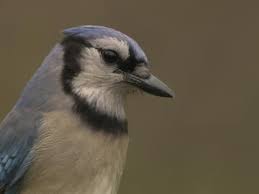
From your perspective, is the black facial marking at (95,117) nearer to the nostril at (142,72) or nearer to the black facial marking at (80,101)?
the black facial marking at (80,101)

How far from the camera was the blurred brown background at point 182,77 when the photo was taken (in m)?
5.19

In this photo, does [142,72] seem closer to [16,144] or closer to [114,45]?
[114,45]

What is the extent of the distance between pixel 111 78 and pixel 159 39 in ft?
8.89

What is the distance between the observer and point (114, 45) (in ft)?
9.93

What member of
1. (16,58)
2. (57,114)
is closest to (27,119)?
(57,114)

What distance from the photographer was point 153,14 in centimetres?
602

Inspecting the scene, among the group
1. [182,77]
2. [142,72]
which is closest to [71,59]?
[142,72]

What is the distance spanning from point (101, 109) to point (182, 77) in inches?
105

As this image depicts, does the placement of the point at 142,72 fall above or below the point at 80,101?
above

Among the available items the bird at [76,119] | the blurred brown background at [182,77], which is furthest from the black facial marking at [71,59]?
the blurred brown background at [182,77]

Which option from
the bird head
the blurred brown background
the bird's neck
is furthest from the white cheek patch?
the blurred brown background

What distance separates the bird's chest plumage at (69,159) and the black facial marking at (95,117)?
2cm

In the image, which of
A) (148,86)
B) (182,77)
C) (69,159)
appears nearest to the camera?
(69,159)

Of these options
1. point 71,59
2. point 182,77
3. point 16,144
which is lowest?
point 16,144
